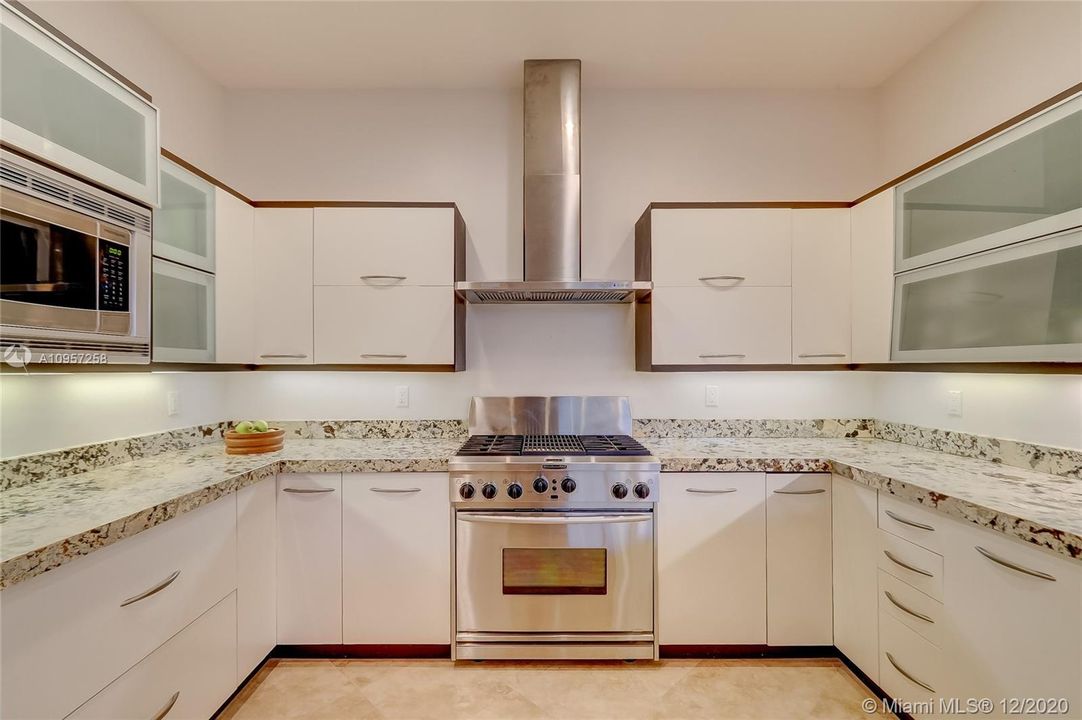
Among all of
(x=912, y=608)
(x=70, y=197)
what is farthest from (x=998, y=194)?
(x=70, y=197)

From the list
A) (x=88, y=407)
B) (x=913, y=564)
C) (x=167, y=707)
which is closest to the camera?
(x=167, y=707)

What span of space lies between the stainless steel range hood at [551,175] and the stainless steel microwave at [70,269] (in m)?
1.30

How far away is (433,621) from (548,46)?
2747 mm

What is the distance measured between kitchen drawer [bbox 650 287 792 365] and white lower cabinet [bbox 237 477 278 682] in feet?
6.23

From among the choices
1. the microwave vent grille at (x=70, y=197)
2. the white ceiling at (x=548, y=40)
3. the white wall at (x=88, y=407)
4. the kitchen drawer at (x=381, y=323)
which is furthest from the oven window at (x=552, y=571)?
the white ceiling at (x=548, y=40)

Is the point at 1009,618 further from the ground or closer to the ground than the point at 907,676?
further from the ground

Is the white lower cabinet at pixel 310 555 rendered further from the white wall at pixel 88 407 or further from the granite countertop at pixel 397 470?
the white wall at pixel 88 407

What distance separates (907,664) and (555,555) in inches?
50.7

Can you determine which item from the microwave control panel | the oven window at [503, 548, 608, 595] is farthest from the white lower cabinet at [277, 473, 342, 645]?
the microwave control panel

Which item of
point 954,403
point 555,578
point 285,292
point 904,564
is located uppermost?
point 285,292

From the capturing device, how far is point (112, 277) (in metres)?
1.45

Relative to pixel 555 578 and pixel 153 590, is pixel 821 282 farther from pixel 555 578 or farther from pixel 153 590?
pixel 153 590

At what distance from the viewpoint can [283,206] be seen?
2.33m

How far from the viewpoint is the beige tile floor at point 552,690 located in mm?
1784
